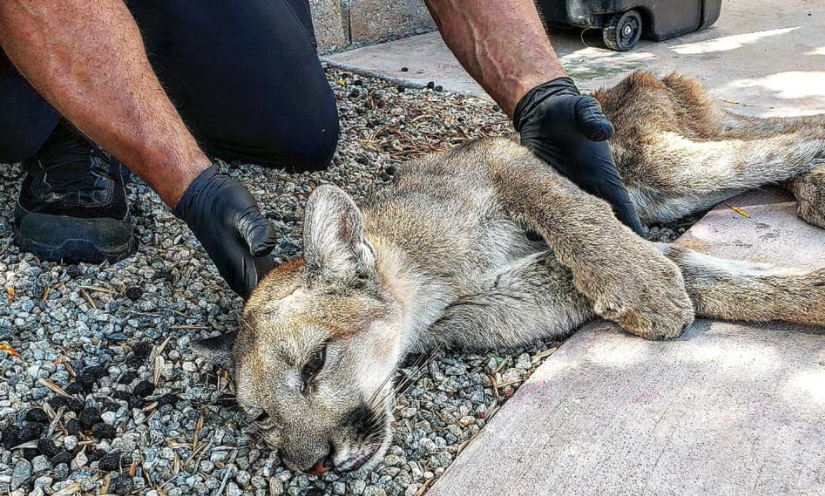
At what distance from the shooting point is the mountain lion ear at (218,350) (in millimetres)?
3260

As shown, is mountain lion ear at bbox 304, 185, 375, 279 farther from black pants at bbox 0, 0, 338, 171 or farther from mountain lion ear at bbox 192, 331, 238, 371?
black pants at bbox 0, 0, 338, 171

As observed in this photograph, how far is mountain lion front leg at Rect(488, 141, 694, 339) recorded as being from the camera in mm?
3271

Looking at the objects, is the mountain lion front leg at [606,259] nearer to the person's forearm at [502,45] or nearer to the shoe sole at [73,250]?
the person's forearm at [502,45]

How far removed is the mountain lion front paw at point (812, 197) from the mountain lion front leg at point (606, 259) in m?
1.19

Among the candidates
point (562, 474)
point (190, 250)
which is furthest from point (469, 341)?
point (190, 250)

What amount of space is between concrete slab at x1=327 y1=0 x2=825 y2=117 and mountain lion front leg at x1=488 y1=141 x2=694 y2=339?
3.04m

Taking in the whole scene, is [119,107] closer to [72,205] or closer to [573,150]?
[72,205]

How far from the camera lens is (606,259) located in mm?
3357

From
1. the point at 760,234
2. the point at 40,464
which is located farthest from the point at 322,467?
the point at 760,234

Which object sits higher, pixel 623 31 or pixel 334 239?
pixel 334 239

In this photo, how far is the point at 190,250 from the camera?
4.39 metres

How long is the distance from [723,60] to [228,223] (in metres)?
5.98

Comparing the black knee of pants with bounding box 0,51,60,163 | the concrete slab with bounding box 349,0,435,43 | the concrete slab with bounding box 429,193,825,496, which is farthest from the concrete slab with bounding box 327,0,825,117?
the black knee of pants with bounding box 0,51,60,163

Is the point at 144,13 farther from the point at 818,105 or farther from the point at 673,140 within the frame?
the point at 818,105
